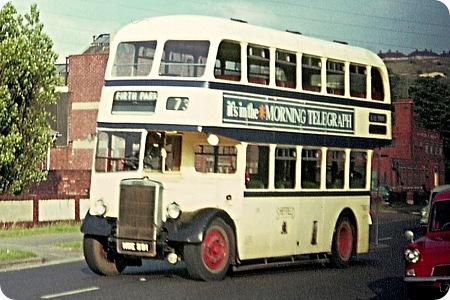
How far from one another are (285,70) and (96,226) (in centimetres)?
206

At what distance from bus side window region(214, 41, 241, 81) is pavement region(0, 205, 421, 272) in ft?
6.23

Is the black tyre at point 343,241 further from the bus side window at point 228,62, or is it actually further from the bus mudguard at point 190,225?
the bus side window at point 228,62

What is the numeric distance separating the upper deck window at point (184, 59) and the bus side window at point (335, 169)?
5.01 feet

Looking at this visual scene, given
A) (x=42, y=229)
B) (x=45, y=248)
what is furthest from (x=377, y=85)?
(x=45, y=248)

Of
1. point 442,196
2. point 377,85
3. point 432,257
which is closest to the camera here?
point 432,257

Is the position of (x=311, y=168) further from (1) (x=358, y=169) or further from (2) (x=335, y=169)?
(1) (x=358, y=169)

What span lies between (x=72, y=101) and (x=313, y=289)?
2504mm

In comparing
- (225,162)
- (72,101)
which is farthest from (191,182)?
(72,101)

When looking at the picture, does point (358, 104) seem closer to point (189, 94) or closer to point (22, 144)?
point (189, 94)

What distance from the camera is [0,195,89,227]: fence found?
14.1 m

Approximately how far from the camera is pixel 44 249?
596 inches

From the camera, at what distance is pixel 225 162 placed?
547 inches

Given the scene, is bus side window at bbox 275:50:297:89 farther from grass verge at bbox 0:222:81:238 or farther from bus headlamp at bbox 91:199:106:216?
grass verge at bbox 0:222:81:238

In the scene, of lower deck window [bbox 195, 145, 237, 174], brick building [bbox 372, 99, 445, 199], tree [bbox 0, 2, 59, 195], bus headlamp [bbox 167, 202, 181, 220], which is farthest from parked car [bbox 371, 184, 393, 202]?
tree [bbox 0, 2, 59, 195]
